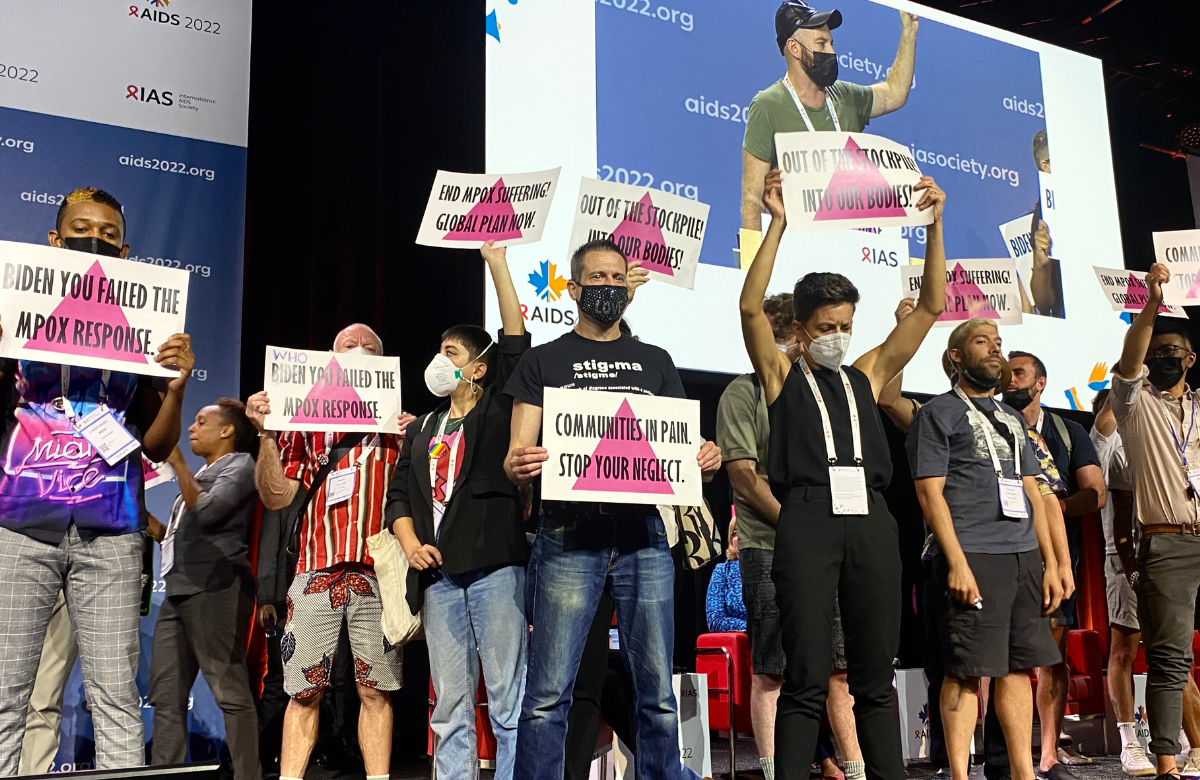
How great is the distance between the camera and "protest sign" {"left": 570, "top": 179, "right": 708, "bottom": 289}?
3160 millimetres

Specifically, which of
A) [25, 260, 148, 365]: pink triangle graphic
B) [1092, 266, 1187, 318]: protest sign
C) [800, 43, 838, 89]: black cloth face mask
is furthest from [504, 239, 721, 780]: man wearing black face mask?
[800, 43, 838, 89]: black cloth face mask

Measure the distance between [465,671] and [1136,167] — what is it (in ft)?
21.7

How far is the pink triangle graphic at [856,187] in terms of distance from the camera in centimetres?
304

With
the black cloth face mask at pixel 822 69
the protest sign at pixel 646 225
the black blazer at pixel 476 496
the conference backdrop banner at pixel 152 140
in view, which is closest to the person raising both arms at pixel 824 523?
the protest sign at pixel 646 225

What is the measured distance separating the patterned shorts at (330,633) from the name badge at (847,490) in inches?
55.6

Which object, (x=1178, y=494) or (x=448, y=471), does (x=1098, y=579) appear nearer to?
(x=1178, y=494)

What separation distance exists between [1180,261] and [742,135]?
2.08m

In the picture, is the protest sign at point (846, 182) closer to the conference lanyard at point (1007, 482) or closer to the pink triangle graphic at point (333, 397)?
the conference lanyard at point (1007, 482)

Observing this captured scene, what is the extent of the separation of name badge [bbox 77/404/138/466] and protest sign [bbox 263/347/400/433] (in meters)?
0.63

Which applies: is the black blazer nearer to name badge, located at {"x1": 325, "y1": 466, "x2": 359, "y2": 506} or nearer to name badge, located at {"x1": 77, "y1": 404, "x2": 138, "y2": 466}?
name badge, located at {"x1": 325, "y1": 466, "x2": 359, "y2": 506}

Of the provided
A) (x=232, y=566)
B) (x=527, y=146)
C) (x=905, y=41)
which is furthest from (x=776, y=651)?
(x=905, y=41)

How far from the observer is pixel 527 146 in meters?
4.52

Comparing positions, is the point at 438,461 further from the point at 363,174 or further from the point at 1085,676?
the point at 1085,676

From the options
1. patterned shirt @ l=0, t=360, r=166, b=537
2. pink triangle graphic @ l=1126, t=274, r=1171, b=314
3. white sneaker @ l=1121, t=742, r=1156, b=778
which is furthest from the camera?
pink triangle graphic @ l=1126, t=274, r=1171, b=314
